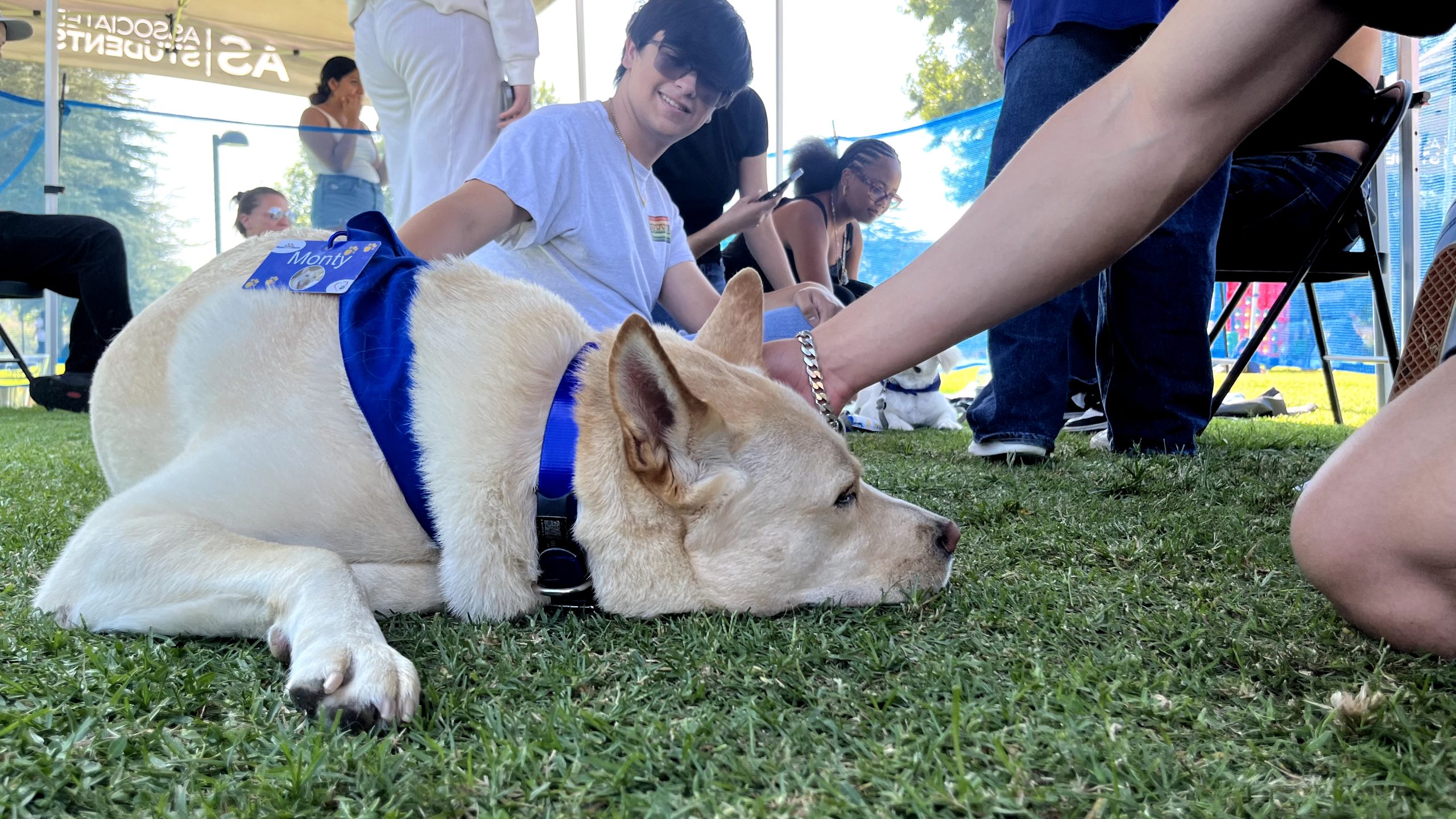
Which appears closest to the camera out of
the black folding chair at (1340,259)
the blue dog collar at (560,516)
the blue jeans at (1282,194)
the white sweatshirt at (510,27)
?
the blue dog collar at (560,516)

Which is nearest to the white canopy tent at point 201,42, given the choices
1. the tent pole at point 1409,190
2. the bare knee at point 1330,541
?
the tent pole at point 1409,190

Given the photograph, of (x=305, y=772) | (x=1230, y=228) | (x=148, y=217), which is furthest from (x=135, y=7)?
(x=305, y=772)

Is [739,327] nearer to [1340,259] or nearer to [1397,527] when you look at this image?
[1397,527]

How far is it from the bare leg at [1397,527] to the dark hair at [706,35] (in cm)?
271

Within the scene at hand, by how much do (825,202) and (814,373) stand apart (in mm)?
5541

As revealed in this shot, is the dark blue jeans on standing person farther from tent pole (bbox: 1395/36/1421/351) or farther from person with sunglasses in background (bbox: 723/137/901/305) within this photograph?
person with sunglasses in background (bbox: 723/137/901/305)

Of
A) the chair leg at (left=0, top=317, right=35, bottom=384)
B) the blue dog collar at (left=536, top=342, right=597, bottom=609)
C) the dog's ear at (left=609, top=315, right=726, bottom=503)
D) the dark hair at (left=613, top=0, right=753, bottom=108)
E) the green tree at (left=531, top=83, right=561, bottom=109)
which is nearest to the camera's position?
the dog's ear at (left=609, top=315, right=726, bottom=503)

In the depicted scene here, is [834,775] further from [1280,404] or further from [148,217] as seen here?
[148,217]

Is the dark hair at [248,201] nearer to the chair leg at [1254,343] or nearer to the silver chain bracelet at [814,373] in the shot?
the chair leg at [1254,343]

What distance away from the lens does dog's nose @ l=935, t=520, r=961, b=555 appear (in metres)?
1.81

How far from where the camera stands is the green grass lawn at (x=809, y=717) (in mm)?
948

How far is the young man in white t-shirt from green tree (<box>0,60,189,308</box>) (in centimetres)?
774

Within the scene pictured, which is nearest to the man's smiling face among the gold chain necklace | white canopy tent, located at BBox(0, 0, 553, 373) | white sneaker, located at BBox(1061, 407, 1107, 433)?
the gold chain necklace

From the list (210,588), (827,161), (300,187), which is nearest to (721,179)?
(827,161)
